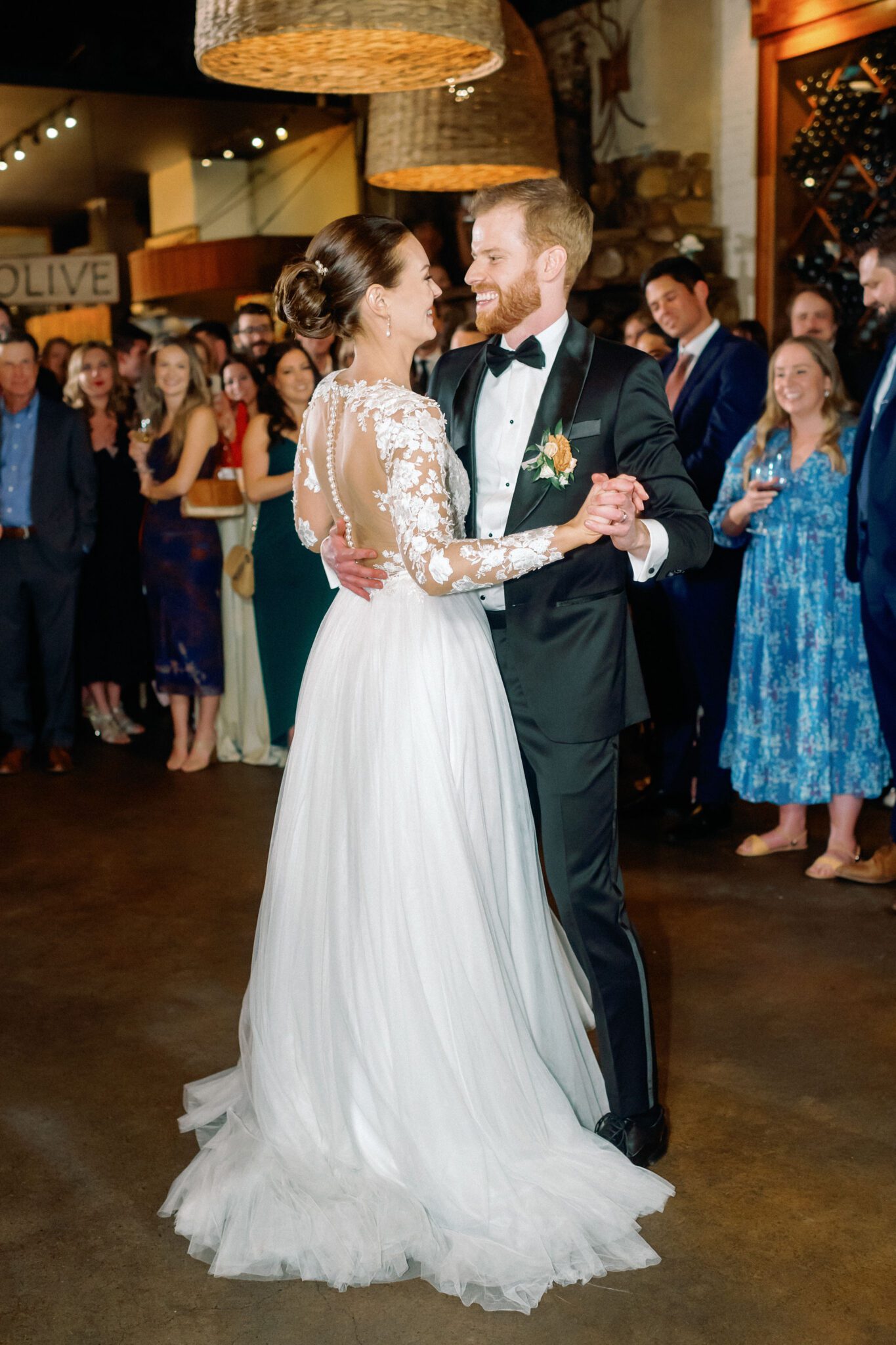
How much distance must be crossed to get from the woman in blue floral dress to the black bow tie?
1793mm

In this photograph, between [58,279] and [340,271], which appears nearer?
[340,271]

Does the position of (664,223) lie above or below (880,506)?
above

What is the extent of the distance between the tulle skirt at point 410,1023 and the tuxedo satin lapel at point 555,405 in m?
0.19

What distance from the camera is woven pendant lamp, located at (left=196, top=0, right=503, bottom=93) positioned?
2.05m

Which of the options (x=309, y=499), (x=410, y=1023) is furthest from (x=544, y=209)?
(x=410, y=1023)

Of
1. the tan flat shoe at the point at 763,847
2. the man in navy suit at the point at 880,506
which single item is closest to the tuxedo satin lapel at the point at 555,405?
the man in navy suit at the point at 880,506

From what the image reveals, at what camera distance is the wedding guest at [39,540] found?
551 centimetres

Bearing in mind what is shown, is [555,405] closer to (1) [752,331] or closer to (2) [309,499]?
(2) [309,499]

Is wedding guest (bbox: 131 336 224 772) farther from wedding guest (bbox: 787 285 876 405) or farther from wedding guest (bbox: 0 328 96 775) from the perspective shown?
wedding guest (bbox: 787 285 876 405)

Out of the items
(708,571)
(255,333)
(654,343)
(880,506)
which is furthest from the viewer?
(255,333)

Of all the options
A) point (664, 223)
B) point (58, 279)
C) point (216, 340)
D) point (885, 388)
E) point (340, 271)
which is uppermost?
point (664, 223)

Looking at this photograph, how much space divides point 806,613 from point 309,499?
2.15 metres

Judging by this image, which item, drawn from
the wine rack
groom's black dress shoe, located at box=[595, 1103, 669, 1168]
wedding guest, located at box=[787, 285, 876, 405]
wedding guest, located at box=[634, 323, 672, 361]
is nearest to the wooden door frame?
the wine rack

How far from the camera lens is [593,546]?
2295mm
